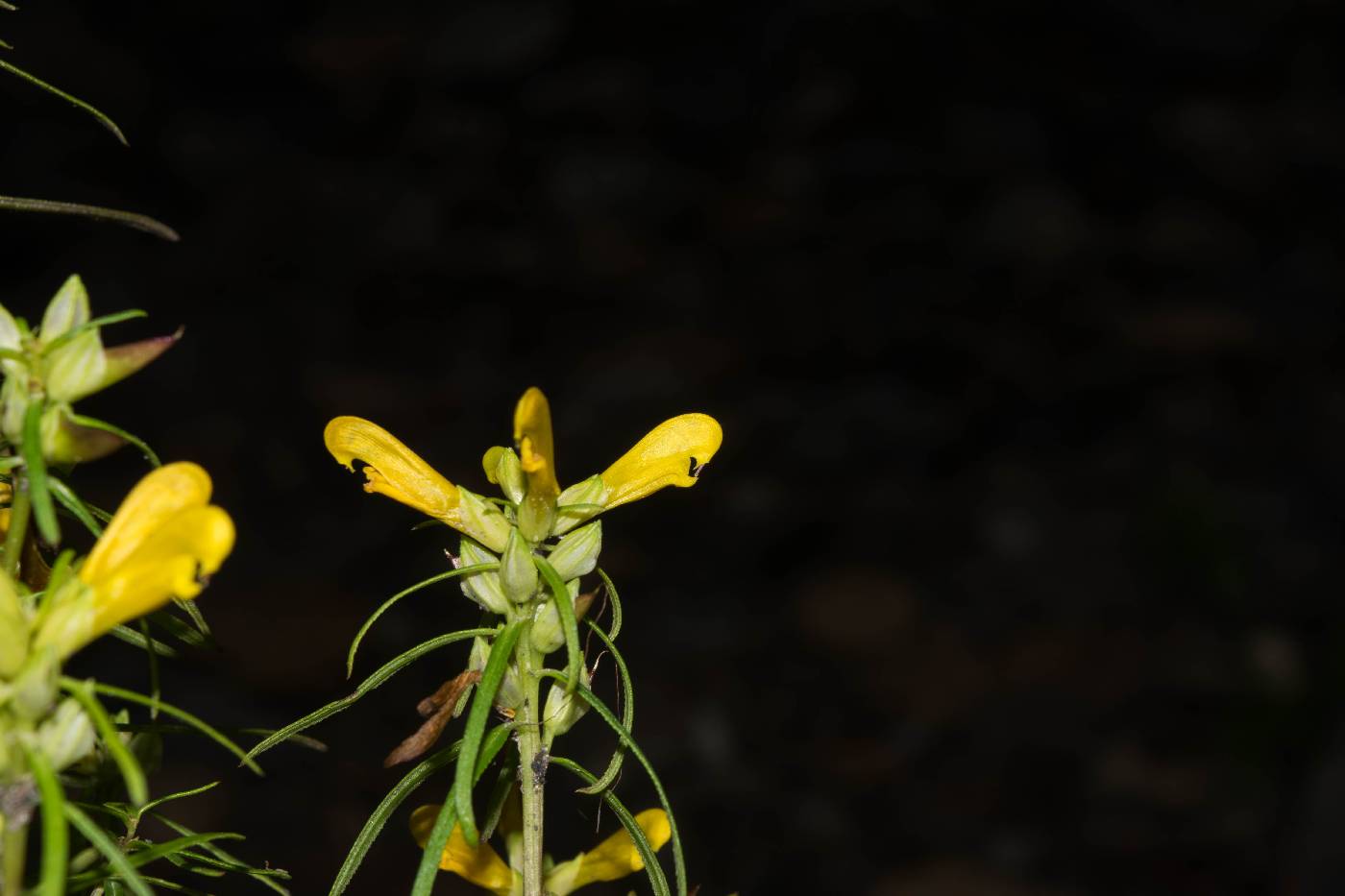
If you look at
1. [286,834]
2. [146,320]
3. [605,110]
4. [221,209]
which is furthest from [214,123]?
[286,834]

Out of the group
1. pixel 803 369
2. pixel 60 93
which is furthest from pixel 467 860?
pixel 803 369

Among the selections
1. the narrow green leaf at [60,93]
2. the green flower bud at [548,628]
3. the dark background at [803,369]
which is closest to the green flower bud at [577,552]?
the green flower bud at [548,628]

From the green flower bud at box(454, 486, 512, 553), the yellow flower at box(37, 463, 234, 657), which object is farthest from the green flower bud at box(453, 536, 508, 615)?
the yellow flower at box(37, 463, 234, 657)

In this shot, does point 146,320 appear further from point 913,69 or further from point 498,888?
point 498,888

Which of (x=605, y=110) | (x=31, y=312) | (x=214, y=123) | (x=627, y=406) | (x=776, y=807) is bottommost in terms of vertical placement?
(x=776, y=807)

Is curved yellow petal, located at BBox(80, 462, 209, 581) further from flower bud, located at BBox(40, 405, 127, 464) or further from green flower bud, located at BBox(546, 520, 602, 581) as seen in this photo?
green flower bud, located at BBox(546, 520, 602, 581)

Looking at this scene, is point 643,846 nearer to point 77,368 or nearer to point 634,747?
point 634,747

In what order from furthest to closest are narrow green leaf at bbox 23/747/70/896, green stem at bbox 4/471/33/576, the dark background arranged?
the dark background < green stem at bbox 4/471/33/576 < narrow green leaf at bbox 23/747/70/896

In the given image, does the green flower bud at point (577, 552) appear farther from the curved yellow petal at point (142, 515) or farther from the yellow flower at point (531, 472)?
the curved yellow petal at point (142, 515)
